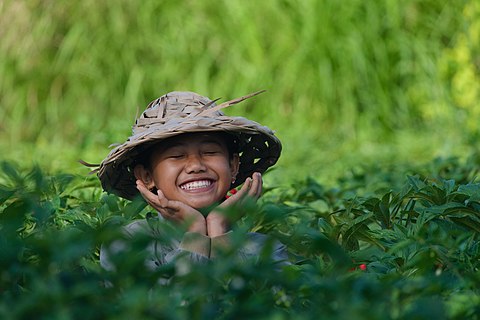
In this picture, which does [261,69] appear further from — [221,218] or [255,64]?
[221,218]

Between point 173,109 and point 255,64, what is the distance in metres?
5.93

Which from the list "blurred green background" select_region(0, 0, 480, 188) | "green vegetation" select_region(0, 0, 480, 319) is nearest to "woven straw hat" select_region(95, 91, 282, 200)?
"green vegetation" select_region(0, 0, 480, 319)

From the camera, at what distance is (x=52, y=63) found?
9750 mm

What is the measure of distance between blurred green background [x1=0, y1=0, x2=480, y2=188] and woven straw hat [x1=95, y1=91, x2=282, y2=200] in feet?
17.0

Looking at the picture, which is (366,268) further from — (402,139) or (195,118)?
(402,139)

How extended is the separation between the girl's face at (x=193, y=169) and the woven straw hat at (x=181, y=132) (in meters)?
0.06

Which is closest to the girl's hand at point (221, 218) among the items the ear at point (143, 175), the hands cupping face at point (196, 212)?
the hands cupping face at point (196, 212)

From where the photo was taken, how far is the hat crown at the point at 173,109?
3.30 metres

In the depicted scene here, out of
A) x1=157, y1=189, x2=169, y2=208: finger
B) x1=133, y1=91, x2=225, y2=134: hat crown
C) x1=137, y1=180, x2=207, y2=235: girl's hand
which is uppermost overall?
x1=133, y1=91, x2=225, y2=134: hat crown

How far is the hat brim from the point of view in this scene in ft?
10.4

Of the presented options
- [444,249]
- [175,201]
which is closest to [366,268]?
[444,249]

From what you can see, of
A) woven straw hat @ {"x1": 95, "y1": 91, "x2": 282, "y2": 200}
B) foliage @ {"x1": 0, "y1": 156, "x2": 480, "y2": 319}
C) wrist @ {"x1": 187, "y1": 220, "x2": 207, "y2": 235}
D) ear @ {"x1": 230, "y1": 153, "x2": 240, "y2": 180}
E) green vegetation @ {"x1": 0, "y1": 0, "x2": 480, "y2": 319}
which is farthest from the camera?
green vegetation @ {"x1": 0, "y1": 0, "x2": 480, "y2": 319}

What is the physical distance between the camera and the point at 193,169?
10.6 ft

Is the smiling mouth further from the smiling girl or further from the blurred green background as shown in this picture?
the blurred green background
